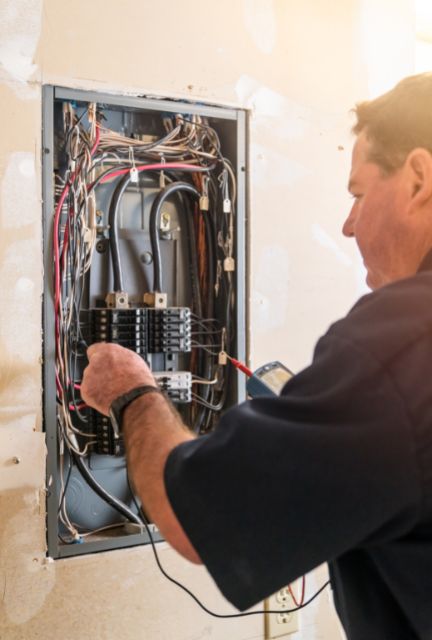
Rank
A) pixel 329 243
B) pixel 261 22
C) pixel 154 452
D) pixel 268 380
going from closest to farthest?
pixel 154 452 < pixel 268 380 < pixel 261 22 < pixel 329 243

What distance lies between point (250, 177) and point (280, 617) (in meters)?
1.21

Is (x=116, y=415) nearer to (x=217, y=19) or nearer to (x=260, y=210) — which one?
(x=260, y=210)

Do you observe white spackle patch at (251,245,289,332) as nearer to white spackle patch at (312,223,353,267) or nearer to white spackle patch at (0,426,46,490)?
white spackle patch at (312,223,353,267)

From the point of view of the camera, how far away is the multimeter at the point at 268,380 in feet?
4.65

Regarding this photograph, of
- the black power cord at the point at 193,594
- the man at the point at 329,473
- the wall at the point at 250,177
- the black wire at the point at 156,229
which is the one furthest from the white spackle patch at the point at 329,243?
the man at the point at 329,473

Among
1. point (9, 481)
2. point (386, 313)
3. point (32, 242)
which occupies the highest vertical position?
point (32, 242)

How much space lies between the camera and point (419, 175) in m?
0.92

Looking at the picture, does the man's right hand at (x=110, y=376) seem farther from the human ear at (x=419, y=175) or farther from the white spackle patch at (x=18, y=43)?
the white spackle patch at (x=18, y=43)

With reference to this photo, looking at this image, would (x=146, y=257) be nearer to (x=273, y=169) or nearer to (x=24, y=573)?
(x=273, y=169)

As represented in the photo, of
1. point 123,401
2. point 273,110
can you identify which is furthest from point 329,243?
point 123,401

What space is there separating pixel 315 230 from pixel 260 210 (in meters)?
0.19

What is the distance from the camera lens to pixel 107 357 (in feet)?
3.99

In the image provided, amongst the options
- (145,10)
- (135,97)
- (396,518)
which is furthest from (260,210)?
(396,518)

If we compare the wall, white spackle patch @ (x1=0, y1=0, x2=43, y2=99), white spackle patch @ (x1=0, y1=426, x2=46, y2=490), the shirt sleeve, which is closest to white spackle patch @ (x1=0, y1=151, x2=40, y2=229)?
the wall
